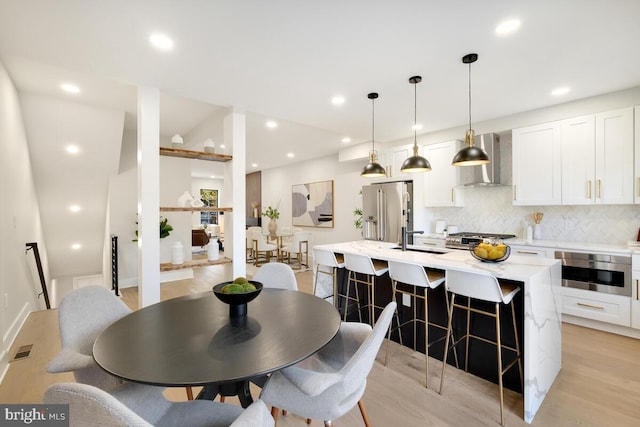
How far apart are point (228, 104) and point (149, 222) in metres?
1.59

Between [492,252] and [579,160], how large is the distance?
7.55ft

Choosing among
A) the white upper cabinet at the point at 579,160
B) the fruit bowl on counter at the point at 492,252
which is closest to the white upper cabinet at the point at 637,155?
the white upper cabinet at the point at 579,160

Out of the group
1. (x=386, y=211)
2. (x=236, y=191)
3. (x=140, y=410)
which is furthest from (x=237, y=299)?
(x=386, y=211)

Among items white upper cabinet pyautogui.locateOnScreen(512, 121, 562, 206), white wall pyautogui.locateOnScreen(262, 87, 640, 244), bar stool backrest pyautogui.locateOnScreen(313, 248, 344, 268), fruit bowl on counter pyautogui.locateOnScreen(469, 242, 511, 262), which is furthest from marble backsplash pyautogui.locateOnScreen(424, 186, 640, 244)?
bar stool backrest pyautogui.locateOnScreen(313, 248, 344, 268)

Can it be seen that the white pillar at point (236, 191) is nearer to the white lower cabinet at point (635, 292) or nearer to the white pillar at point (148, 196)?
the white pillar at point (148, 196)

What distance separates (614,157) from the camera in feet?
10.4

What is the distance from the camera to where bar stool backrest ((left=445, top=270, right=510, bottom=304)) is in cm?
186

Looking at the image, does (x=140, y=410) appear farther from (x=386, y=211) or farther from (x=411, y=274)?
(x=386, y=211)

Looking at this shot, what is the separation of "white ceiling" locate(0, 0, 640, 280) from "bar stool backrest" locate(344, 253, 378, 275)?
1718mm

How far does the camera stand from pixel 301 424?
180 centimetres

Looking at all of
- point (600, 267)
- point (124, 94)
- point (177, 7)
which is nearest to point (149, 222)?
point (124, 94)

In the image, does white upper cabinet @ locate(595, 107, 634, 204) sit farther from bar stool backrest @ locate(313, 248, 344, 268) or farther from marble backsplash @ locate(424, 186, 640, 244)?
bar stool backrest @ locate(313, 248, 344, 268)

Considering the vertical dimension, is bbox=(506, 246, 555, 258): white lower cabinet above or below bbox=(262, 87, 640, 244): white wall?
below

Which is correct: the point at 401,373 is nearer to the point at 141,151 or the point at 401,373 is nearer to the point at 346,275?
the point at 346,275
